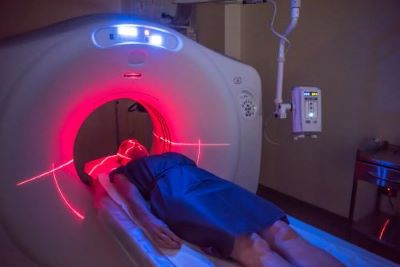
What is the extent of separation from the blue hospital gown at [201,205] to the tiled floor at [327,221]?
1042 millimetres

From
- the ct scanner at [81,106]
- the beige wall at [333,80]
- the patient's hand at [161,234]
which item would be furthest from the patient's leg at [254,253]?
the beige wall at [333,80]

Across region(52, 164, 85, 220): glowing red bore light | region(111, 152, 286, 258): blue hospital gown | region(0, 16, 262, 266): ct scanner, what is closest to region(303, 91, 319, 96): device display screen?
region(0, 16, 262, 266): ct scanner

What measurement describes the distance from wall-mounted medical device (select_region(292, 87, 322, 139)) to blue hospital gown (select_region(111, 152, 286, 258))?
0.65 m

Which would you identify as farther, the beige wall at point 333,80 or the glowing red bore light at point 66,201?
the beige wall at point 333,80

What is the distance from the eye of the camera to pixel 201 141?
1.54 m

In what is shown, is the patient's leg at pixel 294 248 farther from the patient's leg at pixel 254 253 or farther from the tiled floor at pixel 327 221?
the tiled floor at pixel 327 221

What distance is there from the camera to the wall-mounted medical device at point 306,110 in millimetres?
1641

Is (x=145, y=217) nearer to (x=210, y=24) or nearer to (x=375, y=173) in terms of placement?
(x=375, y=173)

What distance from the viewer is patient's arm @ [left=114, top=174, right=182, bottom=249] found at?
100 centimetres

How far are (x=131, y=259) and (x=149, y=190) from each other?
340 millimetres

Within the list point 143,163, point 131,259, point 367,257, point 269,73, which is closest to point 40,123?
point 143,163

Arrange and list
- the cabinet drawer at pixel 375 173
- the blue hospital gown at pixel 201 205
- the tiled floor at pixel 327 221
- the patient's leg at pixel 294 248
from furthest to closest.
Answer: the tiled floor at pixel 327 221 < the cabinet drawer at pixel 375 173 < the blue hospital gown at pixel 201 205 < the patient's leg at pixel 294 248

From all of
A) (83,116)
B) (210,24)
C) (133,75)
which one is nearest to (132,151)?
(83,116)

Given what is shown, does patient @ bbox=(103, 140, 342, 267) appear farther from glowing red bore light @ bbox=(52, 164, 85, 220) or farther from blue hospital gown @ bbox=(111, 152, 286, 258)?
glowing red bore light @ bbox=(52, 164, 85, 220)
